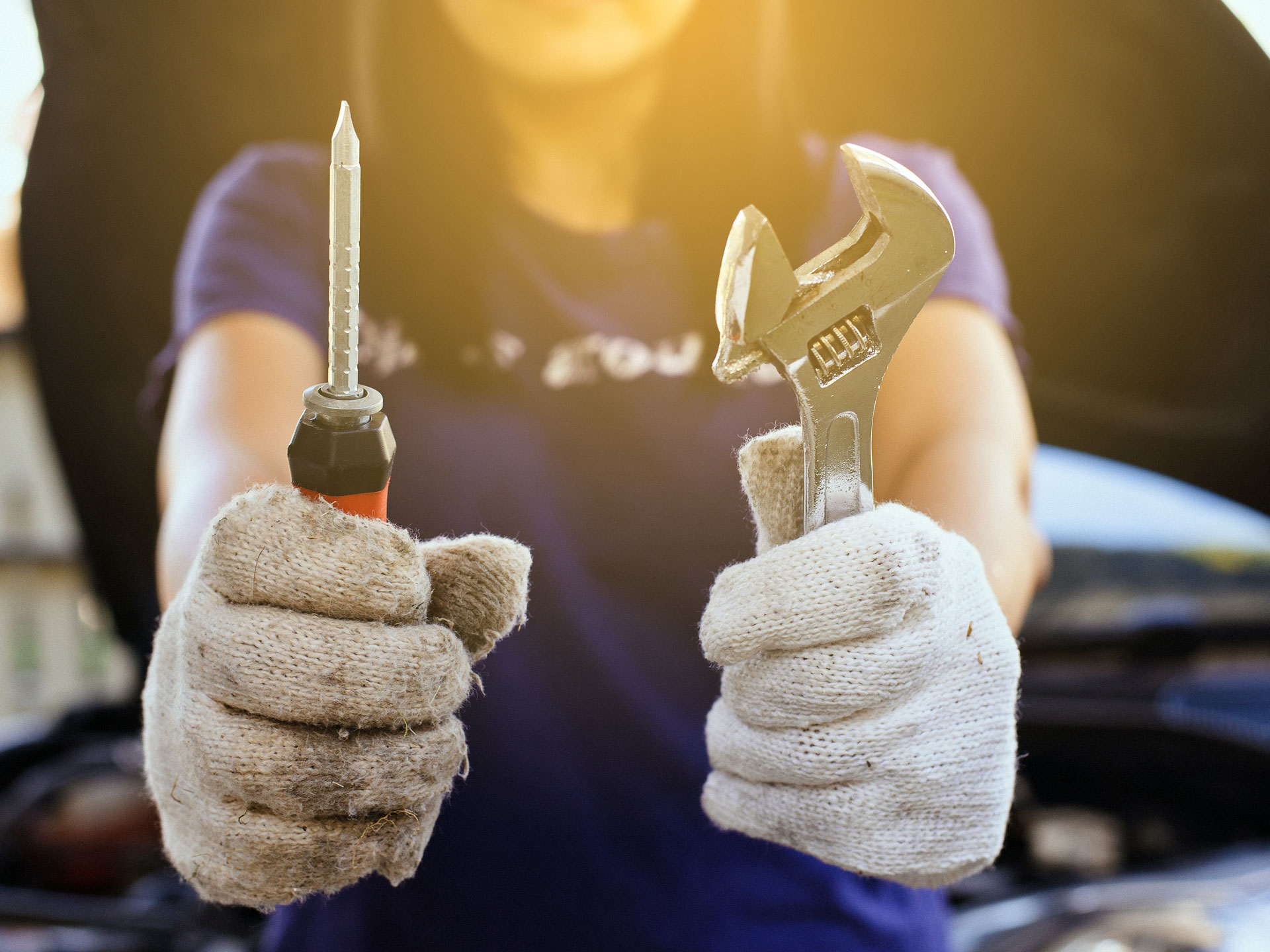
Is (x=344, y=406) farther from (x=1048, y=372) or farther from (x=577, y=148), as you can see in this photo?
(x=1048, y=372)

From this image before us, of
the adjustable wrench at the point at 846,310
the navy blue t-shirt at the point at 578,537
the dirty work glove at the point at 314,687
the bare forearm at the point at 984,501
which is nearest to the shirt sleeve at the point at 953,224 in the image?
the navy blue t-shirt at the point at 578,537

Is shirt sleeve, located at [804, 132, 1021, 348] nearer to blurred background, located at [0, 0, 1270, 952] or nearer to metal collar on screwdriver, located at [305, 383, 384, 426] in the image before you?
blurred background, located at [0, 0, 1270, 952]

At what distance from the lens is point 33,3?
1.08 meters

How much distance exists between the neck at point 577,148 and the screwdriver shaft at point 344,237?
0.49 meters

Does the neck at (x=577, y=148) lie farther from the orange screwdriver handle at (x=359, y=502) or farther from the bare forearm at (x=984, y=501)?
the orange screwdriver handle at (x=359, y=502)

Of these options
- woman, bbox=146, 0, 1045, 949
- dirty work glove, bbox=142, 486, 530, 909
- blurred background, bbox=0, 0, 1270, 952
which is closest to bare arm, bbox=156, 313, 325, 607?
woman, bbox=146, 0, 1045, 949

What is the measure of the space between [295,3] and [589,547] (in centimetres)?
77

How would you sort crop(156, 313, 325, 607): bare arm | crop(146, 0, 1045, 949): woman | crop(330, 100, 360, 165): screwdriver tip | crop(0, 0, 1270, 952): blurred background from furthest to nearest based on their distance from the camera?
crop(0, 0, 1270, 952): blurred background, crop(146, 0, 1045, 949): woman, crop(156, 313, 325, 607): bare arm, crop(330, 100, 360, 165): screwdriver tip

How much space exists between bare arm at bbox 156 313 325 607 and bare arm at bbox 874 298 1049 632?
439 millimetres

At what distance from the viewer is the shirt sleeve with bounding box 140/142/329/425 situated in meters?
0.73

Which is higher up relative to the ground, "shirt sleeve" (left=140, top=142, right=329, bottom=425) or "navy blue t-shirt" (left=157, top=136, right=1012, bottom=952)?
"shirt sleeve" (left=140, top=142, right=329, bottom=425)

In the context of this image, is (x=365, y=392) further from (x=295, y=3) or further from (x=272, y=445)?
(x=295, y=3)

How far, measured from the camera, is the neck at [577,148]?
792 mm

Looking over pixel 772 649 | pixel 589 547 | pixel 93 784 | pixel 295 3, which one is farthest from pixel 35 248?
pixel 772 649
